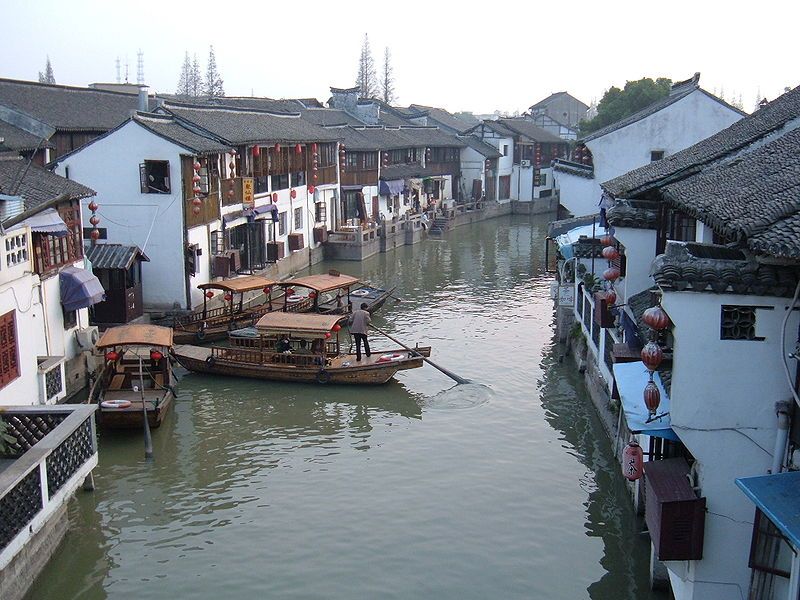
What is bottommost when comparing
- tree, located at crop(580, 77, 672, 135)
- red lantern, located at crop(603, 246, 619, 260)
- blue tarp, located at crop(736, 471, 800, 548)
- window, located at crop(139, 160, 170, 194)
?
blue tarp, located at crop(736, 471, 800, 548)

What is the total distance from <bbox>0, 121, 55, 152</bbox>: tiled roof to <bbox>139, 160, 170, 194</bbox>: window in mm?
2958

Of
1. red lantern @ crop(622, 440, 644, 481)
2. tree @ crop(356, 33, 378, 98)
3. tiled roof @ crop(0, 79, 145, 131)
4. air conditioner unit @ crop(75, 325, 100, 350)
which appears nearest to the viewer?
red lantern @ crop(622, 440, 644, 481)

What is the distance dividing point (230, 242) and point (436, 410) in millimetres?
14840

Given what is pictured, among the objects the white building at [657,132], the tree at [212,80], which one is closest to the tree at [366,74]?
the tree at [212,80]

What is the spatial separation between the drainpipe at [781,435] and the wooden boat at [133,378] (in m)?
12.3

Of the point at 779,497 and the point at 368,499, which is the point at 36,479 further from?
the point at 779,497

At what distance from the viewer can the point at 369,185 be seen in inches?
1930

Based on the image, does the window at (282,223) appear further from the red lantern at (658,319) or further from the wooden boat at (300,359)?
the red lantern at (658,319)

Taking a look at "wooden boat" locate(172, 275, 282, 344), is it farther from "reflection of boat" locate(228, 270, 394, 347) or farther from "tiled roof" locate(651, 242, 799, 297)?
"tiled roof" locate(651, 242, 799, 297)

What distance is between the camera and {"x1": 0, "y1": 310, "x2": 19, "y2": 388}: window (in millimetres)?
14805

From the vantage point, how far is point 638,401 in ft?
37.4

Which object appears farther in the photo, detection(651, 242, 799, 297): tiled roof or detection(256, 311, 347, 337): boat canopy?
detection(256, 311, 347, 337): boat canopy

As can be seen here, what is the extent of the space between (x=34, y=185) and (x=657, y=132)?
21240 mm

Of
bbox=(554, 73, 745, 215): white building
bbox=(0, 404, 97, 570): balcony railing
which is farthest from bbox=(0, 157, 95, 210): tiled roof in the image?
bbox=(554, 73, 745, 215): white building
